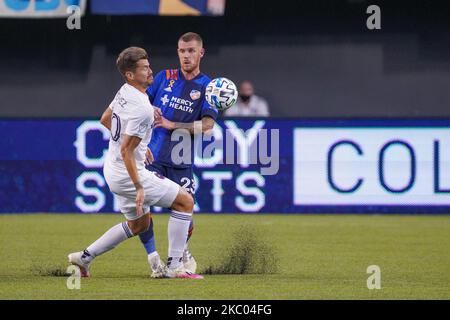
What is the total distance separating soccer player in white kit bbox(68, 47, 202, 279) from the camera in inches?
376

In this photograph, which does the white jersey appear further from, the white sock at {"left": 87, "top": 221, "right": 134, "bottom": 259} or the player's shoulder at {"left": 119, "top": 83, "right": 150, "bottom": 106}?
the white sock at {"left": 87, "top": 221, "right": 134, "bottom": 259}

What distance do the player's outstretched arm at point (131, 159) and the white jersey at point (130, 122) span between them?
0.16ft

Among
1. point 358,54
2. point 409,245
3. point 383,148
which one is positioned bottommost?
point 409,245

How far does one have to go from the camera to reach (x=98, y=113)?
21312 millimetres

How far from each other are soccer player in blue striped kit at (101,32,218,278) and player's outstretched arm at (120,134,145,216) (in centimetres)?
117

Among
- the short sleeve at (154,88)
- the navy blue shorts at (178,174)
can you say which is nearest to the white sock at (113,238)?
the navy blue shorts at (178,174)

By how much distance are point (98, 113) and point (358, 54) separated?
4.69 meters

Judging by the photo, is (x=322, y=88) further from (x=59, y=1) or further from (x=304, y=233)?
(x=304, y=233)

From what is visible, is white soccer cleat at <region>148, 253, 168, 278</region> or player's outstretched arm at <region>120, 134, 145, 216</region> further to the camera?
white soccer cleat at <region>148, 253, 168, 278</region>

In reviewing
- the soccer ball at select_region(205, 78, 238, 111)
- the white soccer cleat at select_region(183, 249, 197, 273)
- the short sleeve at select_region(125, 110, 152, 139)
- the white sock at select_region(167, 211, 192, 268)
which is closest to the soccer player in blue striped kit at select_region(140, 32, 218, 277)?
→ the soccer ball at select_region(205, 78, 238, 111)

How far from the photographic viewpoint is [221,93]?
10484 millimetres

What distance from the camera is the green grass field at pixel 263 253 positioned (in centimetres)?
917

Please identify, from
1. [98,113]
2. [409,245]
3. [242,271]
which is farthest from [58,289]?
[98,113]

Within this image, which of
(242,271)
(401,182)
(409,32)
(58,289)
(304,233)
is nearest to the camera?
(58,289)
